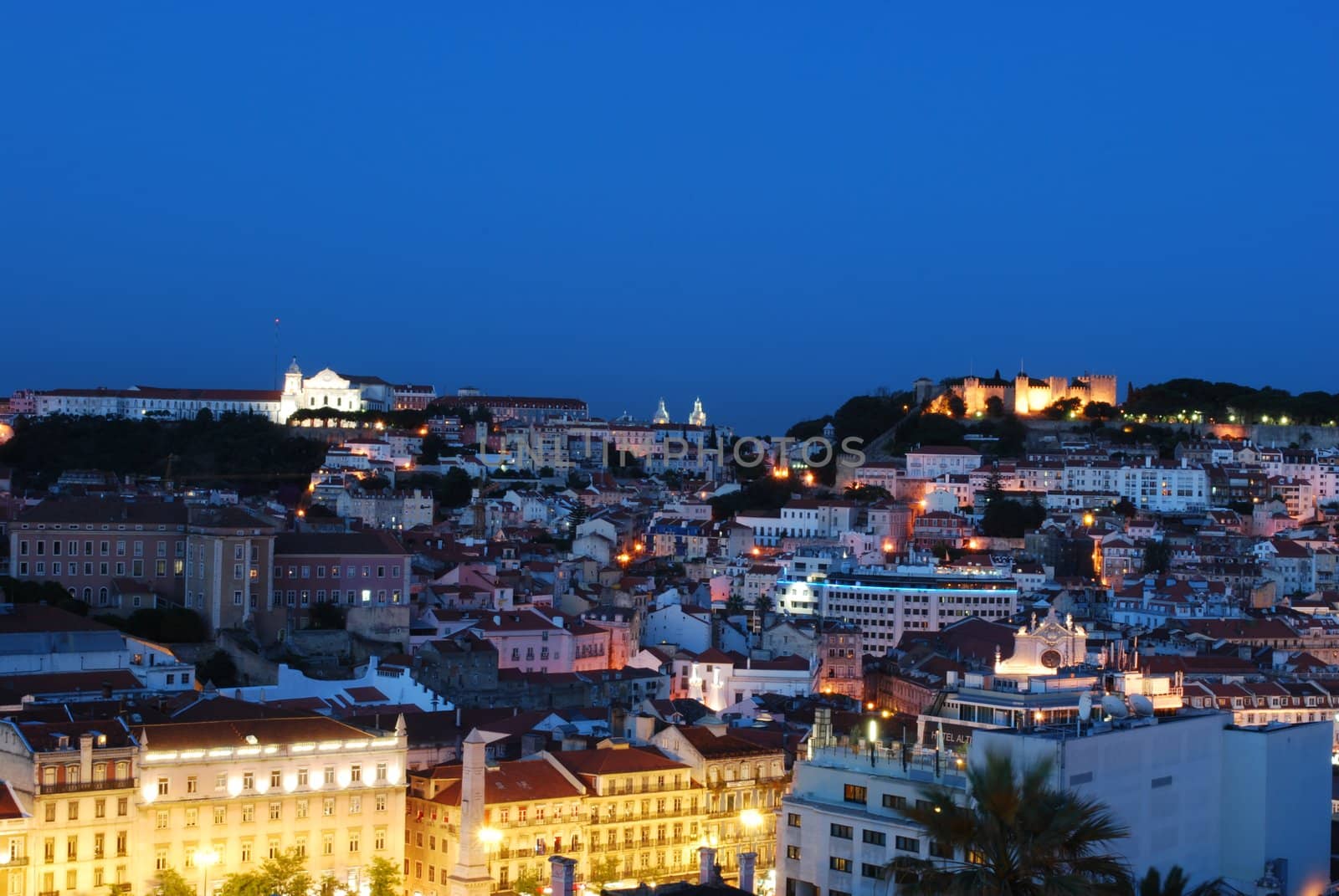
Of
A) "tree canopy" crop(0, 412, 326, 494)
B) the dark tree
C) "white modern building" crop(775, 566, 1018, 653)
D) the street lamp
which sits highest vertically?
"tree canopy" crop(0, 412, 326, 494)

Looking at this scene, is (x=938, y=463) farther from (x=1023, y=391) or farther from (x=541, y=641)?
(x=541, y=641)

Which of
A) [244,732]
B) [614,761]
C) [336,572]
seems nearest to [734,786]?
[614,761]

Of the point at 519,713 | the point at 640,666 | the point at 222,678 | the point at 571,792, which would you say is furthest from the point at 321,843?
the point at 640,666

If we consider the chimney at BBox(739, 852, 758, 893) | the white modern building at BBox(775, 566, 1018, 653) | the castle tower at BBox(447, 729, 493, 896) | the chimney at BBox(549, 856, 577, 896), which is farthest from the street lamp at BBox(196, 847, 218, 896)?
the white modern building at BBox(775, 566, 1018, 653)

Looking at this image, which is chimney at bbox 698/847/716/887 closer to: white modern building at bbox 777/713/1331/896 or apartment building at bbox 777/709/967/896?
apartment building at bbox 777/709/967/896

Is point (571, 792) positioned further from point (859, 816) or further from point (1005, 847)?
point (1005, 847)
